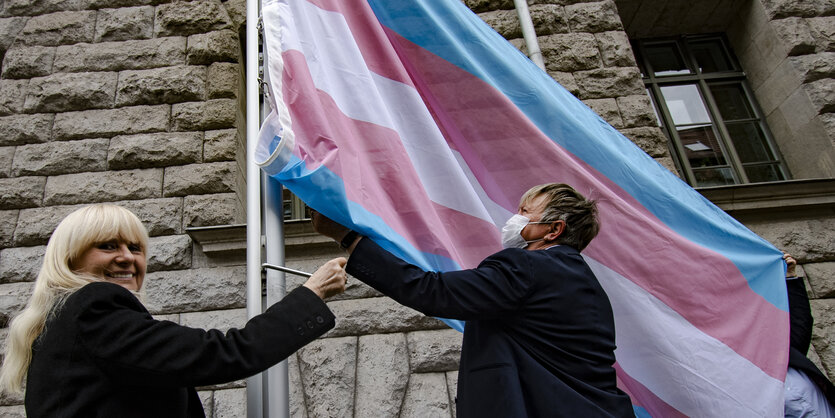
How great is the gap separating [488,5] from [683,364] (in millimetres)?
4124

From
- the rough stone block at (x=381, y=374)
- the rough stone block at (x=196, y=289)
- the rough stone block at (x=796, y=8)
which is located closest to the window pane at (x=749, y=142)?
the rough stone block at (x=796, y=8)

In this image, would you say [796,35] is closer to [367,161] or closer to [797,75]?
[797,75]

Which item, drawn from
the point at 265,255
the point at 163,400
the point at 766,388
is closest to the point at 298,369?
the point at 265,255

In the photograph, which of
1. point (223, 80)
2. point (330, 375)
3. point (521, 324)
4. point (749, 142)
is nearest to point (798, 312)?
point (521, 324)

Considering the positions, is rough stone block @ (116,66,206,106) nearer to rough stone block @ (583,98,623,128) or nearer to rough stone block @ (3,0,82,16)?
rough stone block @ (3,0,82,16)

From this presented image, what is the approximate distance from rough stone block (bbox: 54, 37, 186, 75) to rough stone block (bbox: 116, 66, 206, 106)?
0.17 metres

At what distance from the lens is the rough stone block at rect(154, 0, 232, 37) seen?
552 centimetres

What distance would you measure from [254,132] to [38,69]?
422cm

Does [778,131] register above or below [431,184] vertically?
above

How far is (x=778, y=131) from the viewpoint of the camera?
589cm

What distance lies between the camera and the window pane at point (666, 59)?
21.4 feet

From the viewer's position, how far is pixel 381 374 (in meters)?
4.04

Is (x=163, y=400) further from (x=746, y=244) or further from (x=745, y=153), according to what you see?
(x=745, y=153)

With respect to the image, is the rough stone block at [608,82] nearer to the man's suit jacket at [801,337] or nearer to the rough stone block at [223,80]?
the man's suit jacket at [801,337]
